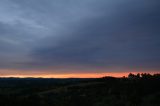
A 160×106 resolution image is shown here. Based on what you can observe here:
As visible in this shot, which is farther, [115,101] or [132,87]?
[132,87]

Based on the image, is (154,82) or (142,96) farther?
(154,82)

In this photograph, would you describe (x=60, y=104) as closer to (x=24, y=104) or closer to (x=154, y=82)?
(x=24, y=104)

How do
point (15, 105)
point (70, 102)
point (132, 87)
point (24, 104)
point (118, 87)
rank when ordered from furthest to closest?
point (118, 87), point (132, 87), point (70, 102), point (24, 104), point (15, 105)

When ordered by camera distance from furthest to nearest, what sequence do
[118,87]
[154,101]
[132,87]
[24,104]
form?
[118,87] → [132,87] → [154,101] → [24,104]

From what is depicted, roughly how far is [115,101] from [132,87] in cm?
1246

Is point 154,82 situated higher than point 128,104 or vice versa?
point 154,82

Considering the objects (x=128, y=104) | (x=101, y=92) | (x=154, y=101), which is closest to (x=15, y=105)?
(x=128, y=104)

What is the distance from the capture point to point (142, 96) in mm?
62500

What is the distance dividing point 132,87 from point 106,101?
1198 centimetres

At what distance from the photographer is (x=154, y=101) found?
179 feet

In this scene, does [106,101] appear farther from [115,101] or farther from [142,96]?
[142,96]

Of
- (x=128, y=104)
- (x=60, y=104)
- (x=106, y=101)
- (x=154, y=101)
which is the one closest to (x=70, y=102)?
(x=60, y=104)

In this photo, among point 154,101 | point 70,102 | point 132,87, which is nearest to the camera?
point 154,101

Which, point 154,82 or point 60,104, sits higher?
point 154,82
